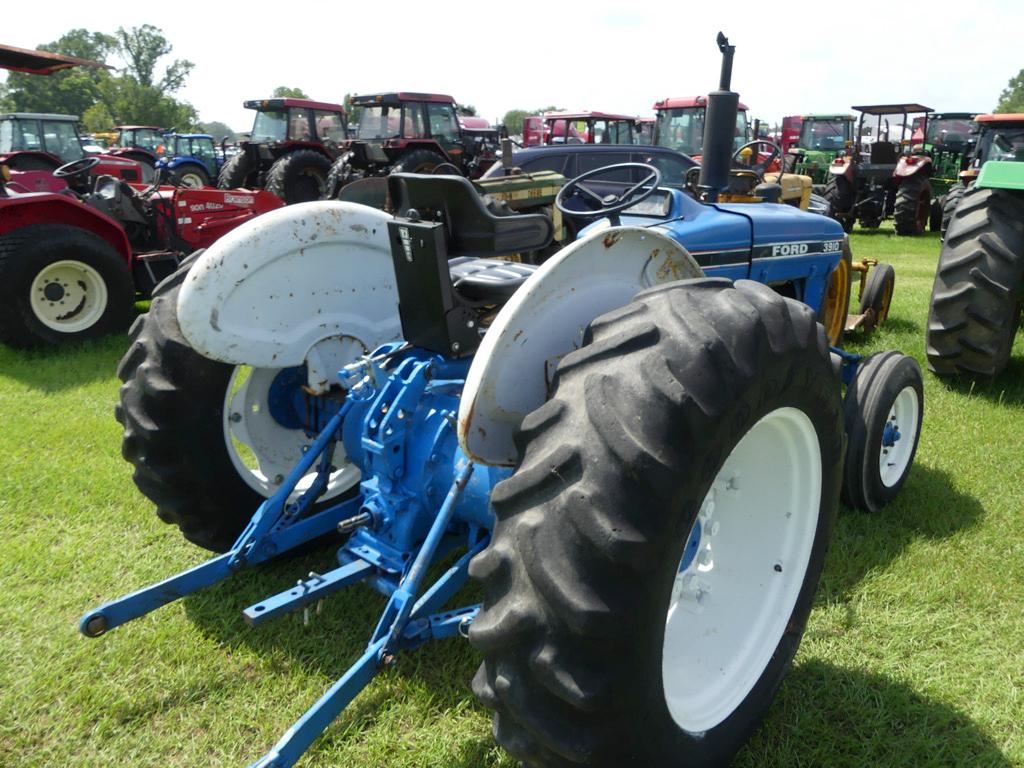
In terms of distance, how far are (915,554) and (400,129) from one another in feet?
45.3

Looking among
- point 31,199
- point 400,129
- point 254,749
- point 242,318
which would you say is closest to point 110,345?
point 31,199

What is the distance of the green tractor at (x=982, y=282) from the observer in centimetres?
446

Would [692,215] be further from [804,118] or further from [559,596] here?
[804,118]

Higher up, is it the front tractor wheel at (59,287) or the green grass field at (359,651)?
the front tractor wheel at (59,287)

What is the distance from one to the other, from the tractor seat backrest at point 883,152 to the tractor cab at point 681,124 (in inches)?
99.3

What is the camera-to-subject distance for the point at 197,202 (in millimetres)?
7484

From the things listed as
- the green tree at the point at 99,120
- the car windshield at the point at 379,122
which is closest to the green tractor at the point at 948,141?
Answer: the car windshield at the point at 379,122

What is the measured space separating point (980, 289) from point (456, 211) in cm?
349

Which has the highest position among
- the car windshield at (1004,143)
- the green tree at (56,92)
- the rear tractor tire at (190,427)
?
the green tree at (56,92)

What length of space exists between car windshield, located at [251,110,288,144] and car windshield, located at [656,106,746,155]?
25.0ft

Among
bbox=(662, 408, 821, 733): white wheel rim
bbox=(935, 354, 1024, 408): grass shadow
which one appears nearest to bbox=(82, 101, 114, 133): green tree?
bbox=(935, 354, 1024, 408): grass shadow

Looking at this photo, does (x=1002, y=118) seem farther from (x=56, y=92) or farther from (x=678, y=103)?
(x=56, y=92)

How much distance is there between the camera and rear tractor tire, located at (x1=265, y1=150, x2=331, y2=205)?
14.4 m

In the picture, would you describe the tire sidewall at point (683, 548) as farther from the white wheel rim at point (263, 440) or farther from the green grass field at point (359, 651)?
the white wheel rim at point (263, 440)
